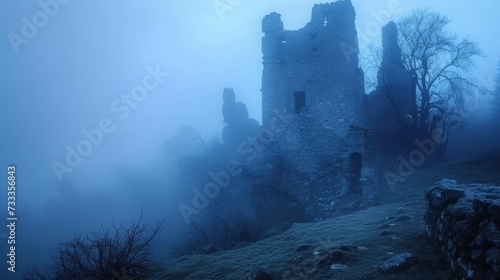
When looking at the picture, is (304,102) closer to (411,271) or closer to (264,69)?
(264,69)

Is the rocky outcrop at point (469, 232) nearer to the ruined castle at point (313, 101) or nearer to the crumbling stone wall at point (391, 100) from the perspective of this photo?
the ruined castle at point (313, 101)

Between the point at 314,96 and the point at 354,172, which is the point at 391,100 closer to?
the point at 314,96

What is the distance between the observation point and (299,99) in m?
24.0

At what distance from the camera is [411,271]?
621 centimetres

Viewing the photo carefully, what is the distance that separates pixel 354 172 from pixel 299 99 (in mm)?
6350

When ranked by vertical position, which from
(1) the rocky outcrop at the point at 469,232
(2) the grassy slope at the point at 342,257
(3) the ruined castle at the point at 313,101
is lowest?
(2) the grassy slope at the point at 342,257

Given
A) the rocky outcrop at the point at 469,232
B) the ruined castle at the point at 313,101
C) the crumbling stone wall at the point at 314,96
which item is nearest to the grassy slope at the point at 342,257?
the rocky outcrop at the point at 469,232

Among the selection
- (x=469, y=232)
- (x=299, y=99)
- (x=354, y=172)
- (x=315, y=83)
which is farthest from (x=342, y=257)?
(x=299, y=99)

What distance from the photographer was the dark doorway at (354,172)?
2045 centimetres

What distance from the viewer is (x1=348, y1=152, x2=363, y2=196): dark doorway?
2045 cm

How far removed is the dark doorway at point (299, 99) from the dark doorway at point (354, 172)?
16.5 feet

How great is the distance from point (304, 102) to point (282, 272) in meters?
16.8

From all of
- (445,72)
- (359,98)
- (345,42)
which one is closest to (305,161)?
(359,98)

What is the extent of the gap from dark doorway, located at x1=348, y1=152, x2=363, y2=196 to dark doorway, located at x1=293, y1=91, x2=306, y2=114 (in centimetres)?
503
